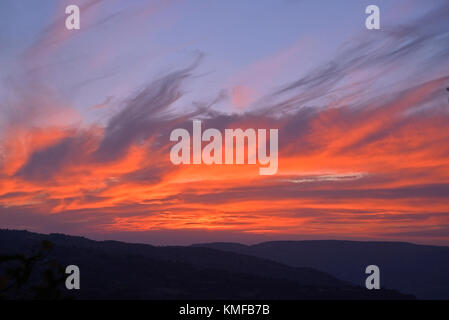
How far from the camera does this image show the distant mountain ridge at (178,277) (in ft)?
343

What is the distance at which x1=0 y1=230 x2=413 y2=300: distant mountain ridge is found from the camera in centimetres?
10456

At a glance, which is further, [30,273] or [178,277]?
[178,277]

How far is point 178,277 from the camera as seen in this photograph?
12338 centimetres

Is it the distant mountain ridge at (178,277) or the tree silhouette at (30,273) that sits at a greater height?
the tree silhouette at (30,273)

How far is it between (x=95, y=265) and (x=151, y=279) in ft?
54.7

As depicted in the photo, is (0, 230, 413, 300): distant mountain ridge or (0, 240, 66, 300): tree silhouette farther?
(0, 230, 413, 300): distant mountain ridge

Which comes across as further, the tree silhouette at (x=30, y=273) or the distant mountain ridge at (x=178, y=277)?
the distant mountain ridge at (x=178, y=277)

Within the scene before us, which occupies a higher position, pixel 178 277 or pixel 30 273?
pixel 30 273

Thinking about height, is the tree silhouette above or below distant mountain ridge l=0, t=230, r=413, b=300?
above

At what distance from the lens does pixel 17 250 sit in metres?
136

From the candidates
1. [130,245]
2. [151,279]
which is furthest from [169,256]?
[151,279]
